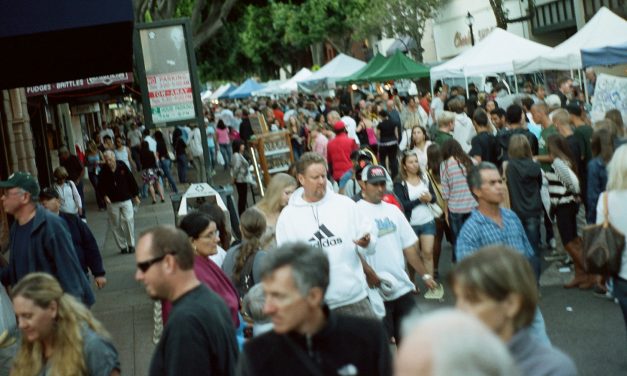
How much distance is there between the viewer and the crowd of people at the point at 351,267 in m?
3.77

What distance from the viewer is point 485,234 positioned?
22.1ft

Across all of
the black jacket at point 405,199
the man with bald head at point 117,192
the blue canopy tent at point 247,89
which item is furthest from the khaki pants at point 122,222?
the blue canopy tent at point 247,89

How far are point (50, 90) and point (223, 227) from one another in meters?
16.3

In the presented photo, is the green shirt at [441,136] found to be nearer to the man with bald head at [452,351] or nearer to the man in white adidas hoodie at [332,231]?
the man in white adidas hoodie at [332,231]

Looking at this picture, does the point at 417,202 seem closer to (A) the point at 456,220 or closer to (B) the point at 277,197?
(A) the point at 456,220

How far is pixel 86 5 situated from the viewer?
9516mm

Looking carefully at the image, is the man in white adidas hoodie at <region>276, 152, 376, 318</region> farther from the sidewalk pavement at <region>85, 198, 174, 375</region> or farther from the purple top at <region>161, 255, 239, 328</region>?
the sidewalk pavement at <region>85, 198, 174, 375</region>

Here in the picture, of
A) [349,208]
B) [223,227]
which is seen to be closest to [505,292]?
[349,208]

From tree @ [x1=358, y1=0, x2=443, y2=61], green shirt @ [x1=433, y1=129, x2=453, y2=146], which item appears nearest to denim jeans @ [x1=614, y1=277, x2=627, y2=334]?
green shirt @ [x1=433, y1=129, x2=453, y2=146]

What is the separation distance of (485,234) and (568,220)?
17.7 feet

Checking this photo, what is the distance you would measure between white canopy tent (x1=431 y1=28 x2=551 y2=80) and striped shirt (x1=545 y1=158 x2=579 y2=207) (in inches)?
456

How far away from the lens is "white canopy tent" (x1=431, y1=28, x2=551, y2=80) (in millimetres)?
23844

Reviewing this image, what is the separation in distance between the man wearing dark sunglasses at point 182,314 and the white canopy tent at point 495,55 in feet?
62.8

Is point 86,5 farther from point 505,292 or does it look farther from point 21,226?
point 505,292
